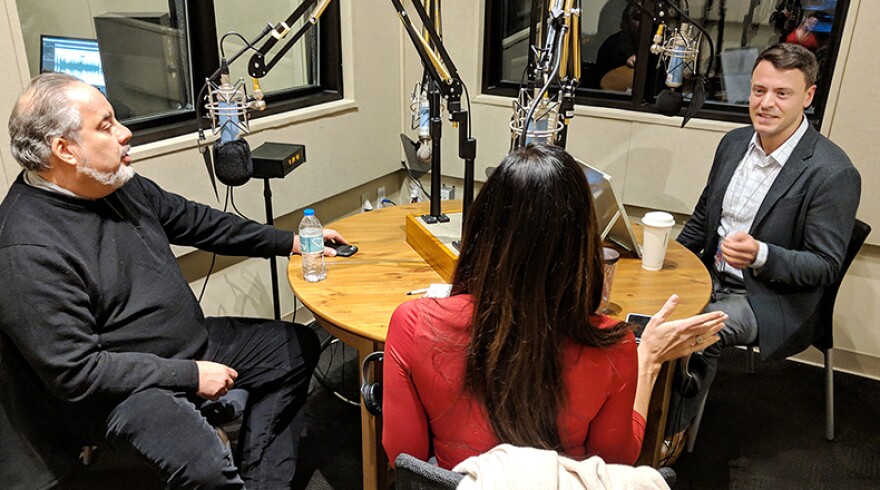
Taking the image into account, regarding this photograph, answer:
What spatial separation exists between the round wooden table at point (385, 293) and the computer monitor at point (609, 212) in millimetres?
70

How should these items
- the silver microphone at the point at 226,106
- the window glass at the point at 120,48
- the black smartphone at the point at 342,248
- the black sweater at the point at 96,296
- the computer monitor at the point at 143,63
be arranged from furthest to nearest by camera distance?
the computer monitor at the point at 143,63, the window glass at the point at 120,48, the black smartphone at the point at 342,248, the silver microphone at the point at 226,106, the black sweater at the point at 96,296

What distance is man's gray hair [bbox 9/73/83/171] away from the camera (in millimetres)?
1575

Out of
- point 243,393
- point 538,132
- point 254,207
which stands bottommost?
point 243,393

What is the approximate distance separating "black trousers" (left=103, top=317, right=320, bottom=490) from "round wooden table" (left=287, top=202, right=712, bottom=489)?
0.27 m

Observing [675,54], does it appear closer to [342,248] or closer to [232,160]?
[342,248]

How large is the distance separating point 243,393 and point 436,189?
2.89 ft

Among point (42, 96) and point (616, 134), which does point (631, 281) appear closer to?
point (616, 134)

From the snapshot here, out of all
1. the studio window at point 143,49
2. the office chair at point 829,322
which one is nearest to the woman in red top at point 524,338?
the office chair at point 829,322

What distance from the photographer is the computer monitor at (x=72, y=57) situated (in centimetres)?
224

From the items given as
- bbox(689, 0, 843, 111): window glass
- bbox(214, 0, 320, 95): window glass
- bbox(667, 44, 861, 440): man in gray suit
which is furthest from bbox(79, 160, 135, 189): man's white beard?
bbox(689, 0, 843, 111): window glass

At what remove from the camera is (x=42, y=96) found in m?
1.60

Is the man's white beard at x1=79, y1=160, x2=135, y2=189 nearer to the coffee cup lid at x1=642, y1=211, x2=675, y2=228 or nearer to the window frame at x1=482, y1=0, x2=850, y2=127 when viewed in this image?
the coffee cup lid at x1=642, y1=211, x2=675, y2=228

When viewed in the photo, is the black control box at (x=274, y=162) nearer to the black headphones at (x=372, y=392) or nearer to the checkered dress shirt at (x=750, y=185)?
the black headphones at (x=372, y=392)

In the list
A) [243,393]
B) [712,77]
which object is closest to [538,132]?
[243,393]
